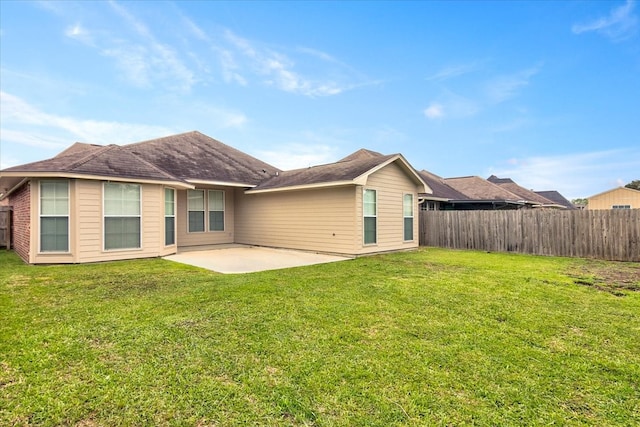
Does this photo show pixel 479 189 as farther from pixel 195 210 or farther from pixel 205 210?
pixel 195 210

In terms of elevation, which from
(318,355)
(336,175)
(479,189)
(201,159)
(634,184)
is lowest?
(318,355)

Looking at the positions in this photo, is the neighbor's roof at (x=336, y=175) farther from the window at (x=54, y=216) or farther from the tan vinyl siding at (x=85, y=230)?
the window at (x=54, y=216)

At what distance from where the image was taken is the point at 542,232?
12.0 meters

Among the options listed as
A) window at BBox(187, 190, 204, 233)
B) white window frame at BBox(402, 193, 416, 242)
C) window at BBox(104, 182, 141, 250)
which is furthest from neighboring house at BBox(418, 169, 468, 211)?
window at BBox(104, 182, 141, 250)

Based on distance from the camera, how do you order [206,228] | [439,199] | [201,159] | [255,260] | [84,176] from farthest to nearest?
[439,199]
[201,159]
[206,228]
[255,260]
[84,176]

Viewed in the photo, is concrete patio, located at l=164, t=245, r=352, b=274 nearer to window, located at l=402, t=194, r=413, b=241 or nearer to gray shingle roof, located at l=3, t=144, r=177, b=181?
gray shingle roof, located at l=3, t=144, r=177, b=181

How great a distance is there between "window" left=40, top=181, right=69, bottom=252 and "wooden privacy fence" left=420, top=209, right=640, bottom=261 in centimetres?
1338

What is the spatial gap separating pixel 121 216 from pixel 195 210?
3914 millimetres

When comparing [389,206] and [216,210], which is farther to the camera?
[216,210]

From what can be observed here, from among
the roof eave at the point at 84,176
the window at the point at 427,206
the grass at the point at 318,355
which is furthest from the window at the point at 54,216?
the window at the point at 427,206

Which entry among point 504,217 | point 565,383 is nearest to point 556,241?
point 504,217

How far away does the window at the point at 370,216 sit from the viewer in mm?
11203

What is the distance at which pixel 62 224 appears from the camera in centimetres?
909

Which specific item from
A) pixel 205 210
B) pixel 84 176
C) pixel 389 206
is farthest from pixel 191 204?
pixel 389 206
